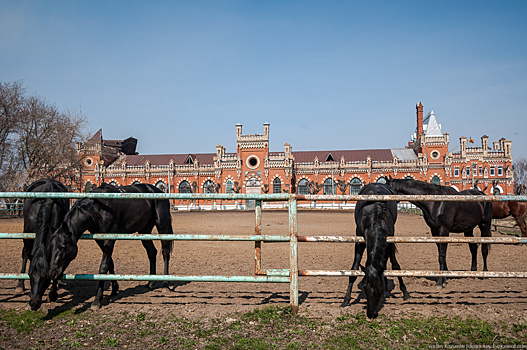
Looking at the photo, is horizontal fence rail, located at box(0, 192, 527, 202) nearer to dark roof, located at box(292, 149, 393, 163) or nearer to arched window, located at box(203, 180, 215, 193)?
arched window, located at box(203, 180, 215, 193)

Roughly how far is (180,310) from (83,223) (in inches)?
67.3

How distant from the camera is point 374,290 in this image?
12.3 ft

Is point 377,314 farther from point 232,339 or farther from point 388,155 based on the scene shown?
point 388,155

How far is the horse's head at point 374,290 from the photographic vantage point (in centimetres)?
373

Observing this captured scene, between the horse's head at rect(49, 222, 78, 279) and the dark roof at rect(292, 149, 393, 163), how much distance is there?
54.5m

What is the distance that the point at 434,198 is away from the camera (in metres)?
4.02

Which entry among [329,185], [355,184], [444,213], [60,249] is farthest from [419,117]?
[60,249]

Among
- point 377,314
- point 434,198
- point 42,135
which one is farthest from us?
point 42,135

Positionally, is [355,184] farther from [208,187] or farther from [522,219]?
[522,219]

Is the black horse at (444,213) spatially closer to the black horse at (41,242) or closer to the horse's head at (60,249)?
the horse's head at (60,249)

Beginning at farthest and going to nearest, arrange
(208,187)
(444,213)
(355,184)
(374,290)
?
(355,184), (208,187), (444,213), (374,290)

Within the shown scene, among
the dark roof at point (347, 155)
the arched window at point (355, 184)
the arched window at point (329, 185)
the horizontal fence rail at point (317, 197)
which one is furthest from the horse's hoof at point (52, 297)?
the dark roof at point (347, 155)

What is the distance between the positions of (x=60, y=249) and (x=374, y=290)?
382 centimetres

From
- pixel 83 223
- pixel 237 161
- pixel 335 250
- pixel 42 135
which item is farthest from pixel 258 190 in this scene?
pixel 83 223
